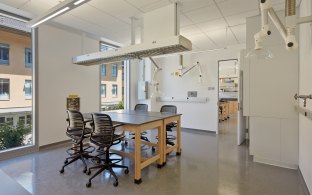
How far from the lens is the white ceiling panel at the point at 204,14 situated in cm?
348

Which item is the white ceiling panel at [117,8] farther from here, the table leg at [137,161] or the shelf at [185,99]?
the shelf at [185,99]

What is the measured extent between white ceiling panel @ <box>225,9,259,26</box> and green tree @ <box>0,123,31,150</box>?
5052 mm

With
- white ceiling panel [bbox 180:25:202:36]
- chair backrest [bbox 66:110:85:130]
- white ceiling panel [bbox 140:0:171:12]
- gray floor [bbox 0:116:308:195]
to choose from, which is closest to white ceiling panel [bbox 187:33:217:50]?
white ceiling panel [bbox 180:25:202:36]

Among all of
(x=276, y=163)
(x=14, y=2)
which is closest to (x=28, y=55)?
(x=14, y=2)

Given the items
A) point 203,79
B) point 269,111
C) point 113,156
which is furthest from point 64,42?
point 269,111

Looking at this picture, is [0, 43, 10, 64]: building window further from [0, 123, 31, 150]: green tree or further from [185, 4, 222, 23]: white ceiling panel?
[185, 4, 222, 23]: white ceiling panel

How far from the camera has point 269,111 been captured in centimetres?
337

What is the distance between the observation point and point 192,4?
3287 mm

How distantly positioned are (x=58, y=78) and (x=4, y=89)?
1064 mm

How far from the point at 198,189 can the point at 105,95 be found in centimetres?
418

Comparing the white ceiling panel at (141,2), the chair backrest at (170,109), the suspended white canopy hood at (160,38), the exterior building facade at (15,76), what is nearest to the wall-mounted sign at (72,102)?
the exterior building facade at (15,76)

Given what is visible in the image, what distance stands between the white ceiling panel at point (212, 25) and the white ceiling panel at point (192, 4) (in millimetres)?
798

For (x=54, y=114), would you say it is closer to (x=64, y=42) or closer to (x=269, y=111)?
(x=64, y=42)

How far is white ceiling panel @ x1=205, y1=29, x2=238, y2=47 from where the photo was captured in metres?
4.75
